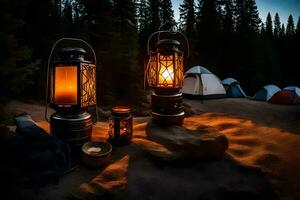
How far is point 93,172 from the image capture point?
9.34ft

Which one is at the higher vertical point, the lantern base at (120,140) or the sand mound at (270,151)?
the lantern base at (120,140)

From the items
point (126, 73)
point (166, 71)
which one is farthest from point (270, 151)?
point (126, 73)

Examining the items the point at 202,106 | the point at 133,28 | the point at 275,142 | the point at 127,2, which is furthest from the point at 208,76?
the point at 275,142

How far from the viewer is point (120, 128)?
3459 mm

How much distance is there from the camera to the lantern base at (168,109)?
4.08 metres

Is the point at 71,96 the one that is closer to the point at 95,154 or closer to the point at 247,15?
the point at 95,154

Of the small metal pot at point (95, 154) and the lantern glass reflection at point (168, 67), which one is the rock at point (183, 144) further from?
the lantern glass reflection at point (168, 67)

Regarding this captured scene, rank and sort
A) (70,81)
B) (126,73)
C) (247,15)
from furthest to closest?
(247,15) → (126,73) → (70,81)

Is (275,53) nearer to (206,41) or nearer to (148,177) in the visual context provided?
(206,41)

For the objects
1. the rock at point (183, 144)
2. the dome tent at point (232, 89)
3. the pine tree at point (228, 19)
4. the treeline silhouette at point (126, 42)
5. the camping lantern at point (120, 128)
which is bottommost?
the rock at point (183, 144)

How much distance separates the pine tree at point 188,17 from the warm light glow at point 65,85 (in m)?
26.4

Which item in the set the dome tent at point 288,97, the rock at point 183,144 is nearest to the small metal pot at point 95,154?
the rock at point 183,144

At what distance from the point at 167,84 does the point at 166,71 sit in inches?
10.4

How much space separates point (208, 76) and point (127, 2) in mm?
8029
